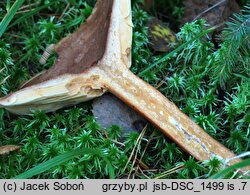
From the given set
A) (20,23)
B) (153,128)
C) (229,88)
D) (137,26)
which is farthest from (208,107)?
(20,23)

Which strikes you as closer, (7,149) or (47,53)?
(7,149)

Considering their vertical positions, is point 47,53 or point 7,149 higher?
point 47,53

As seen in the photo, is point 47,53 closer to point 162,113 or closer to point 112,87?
point 112,87

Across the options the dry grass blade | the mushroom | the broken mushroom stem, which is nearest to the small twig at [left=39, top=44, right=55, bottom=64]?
the mushroom

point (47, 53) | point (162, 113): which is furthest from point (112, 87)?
point (47, 53)

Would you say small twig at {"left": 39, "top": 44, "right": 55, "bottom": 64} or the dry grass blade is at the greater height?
small twig at {"left": 39, "top": 44, "right": 55, "bottom": 64}

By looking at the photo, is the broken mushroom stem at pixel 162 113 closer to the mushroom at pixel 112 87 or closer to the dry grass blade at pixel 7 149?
→ the mushroom at pixel 112 87

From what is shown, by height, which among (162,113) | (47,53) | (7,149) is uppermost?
(47,53)

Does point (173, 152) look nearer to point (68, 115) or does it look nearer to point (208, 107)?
point (208, 107)

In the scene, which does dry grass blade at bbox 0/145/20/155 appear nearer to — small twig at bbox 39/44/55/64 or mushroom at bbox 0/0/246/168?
mushroom at bbox 0/0/246/168
